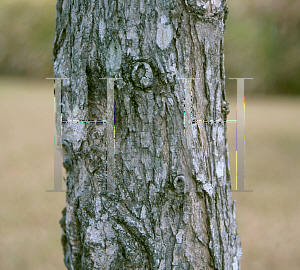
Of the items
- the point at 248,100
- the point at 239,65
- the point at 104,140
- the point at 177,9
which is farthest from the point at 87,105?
the point at 239,65

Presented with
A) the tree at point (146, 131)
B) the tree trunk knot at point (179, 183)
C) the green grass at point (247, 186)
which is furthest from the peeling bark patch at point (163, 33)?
the green grass at point (247, 186)

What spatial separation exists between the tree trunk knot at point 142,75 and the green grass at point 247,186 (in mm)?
695

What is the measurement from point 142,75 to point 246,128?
2.32 meters

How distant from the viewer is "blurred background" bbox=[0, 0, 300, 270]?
125 centimetres

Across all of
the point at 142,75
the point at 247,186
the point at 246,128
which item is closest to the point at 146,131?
the point at 142,75

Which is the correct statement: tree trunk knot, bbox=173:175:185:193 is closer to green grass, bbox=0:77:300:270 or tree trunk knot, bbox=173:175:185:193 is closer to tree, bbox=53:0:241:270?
tree, bbox=53:0:241:270

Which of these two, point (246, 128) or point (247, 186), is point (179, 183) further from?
point (246, 128)

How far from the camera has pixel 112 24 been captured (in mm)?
476

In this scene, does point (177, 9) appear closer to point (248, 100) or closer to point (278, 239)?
point (278, 239)

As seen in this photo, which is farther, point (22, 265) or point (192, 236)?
point (22, 265)

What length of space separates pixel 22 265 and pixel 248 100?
9.69 ft

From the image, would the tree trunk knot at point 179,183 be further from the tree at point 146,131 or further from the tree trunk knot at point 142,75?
the tree trunk knot at point 142,75

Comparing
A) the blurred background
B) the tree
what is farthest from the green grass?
the tree

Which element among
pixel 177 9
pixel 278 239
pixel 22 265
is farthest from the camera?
pixel 278 239
